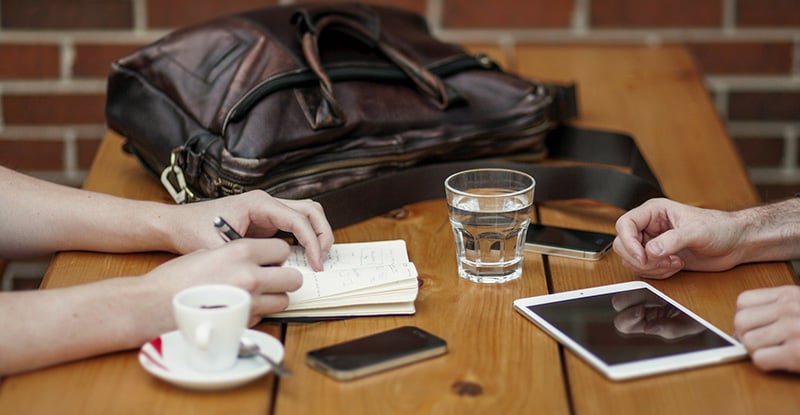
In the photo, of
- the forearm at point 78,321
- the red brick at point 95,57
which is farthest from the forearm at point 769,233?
the red brick at point 95,57

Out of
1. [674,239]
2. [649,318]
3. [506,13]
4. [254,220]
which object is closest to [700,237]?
[674,239]

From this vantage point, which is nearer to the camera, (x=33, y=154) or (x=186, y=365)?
(x=186, y=365)

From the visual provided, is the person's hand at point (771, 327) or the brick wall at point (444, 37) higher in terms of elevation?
the person's hand at point (771, 327)

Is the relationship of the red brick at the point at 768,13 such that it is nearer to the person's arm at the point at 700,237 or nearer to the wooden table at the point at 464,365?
the wooden table at the point at 464,365

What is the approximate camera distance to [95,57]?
2271 mm

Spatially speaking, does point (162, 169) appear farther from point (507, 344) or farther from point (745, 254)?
point (745, 254)

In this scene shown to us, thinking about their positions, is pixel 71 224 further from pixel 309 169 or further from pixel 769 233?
pixel 769 233

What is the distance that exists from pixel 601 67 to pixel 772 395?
1.26 metres

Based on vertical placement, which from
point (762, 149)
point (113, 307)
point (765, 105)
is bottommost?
→ point (762, 149)

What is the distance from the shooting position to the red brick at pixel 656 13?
229cm

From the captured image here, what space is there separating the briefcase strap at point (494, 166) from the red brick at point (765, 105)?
34.7 inches

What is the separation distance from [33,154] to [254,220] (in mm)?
1324

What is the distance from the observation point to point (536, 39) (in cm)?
233

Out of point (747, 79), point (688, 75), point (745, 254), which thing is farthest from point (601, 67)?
point (745, 254)
